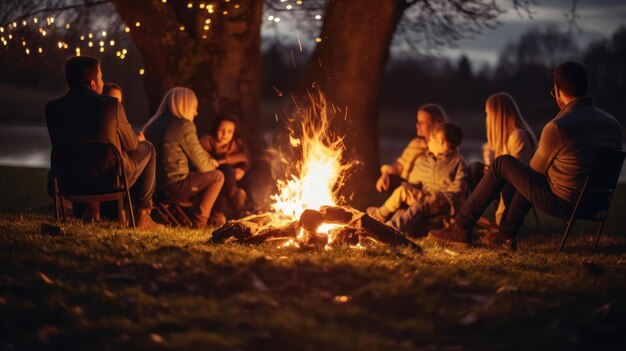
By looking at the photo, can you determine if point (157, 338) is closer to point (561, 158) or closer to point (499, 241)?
point (561, 158)

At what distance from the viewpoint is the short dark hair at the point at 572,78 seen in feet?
26.3

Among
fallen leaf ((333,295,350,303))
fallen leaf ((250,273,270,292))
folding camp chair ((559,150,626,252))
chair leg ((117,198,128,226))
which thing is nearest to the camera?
fallen leaf ((333,295,350,303))

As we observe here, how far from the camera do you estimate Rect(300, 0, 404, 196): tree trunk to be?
1279cm

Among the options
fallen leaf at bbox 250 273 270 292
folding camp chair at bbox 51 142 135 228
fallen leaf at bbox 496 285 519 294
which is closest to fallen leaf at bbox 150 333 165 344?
fallen leaf at bbox 250 273 270 292

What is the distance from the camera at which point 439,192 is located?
9555mm

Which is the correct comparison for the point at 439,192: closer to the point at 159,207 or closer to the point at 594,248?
the point at 594,248

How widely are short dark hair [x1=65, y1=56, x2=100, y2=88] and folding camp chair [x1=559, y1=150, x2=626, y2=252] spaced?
5215mm

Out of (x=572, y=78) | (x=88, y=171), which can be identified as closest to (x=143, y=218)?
(x=88, y=171)

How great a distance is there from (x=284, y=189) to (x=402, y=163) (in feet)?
7.42

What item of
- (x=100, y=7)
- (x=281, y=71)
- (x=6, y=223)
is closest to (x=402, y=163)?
(x=6, y=223)

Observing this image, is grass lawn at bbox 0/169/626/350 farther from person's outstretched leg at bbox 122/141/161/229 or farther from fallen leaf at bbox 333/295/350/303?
person's outstretched leg at bbox 122/141/161/229

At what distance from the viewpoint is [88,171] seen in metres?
8.33

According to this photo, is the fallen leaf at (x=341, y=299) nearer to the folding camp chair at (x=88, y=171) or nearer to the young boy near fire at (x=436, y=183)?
the folding camp chair at (x=88, y=171)

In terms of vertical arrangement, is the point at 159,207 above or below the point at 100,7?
below
